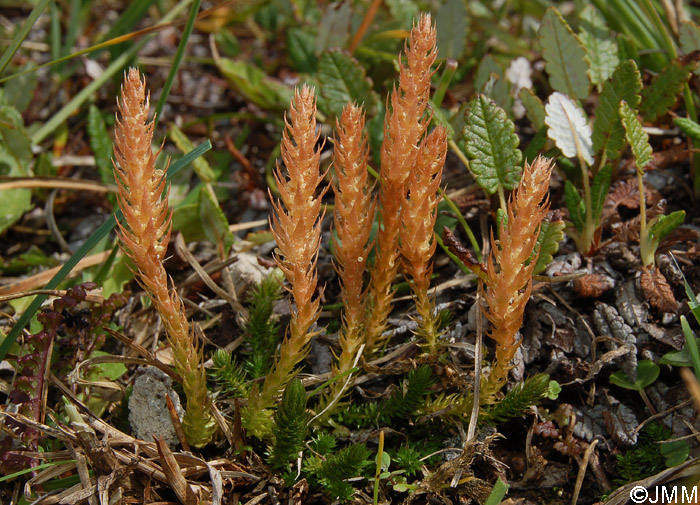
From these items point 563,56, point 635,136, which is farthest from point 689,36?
point 635,136

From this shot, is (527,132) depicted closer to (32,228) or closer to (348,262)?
(348,262)

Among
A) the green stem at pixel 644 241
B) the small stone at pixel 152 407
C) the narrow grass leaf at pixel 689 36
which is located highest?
the narrow grass leaf at pixel 689 36

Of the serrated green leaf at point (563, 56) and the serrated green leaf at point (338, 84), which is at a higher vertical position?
the serrated green leaf at point (563, 56)

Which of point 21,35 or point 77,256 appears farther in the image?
point 21,35

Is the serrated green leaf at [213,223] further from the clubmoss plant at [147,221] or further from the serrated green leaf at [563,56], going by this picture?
the serrated green leaf at [563,56]

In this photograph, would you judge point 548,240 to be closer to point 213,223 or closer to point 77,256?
point 213,223

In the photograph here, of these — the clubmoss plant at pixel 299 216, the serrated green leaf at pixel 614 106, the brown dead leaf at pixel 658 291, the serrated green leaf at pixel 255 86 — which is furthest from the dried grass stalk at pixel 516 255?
the serrated green leaf at pixel 255 86
